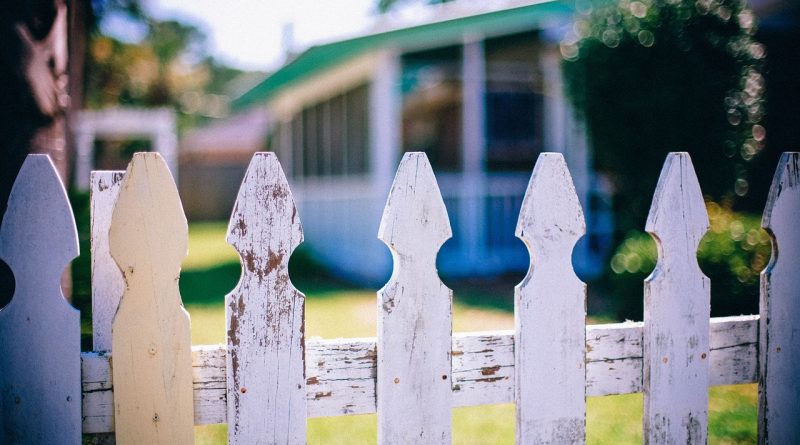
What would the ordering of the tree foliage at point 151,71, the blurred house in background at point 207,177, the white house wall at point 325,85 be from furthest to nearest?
the blurred house in background at point 207,177 < the tree foliage at point 151,71 < the white house wall at point 325,85

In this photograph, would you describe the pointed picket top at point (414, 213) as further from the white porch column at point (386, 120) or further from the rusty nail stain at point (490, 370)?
the white porch column at point (386, 120)

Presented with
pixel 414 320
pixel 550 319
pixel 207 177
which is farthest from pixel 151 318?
pixel 207 177

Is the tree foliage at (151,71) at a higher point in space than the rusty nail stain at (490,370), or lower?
higher

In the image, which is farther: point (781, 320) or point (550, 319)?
point (781, 320)

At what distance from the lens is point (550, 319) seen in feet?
6.06

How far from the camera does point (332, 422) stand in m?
3.51

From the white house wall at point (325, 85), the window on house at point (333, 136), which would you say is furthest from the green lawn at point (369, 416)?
the white house wall at point (325, 85)

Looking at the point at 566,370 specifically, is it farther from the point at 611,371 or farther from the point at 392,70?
the point at 392,70

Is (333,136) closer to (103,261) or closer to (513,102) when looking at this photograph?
(513,102)

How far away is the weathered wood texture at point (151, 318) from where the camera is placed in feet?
5.31

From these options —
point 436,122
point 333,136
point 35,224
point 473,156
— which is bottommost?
point 35,224

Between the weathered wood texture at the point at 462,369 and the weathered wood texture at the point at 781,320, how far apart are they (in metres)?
0.05

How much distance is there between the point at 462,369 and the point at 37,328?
43.3 inches

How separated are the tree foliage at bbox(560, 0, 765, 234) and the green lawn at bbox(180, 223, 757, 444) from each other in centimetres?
203
